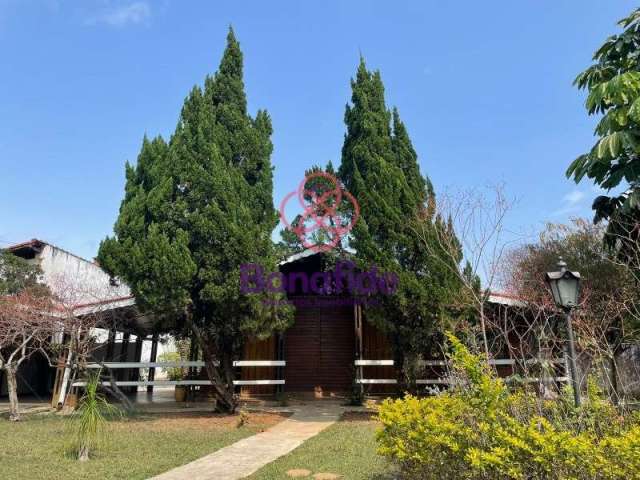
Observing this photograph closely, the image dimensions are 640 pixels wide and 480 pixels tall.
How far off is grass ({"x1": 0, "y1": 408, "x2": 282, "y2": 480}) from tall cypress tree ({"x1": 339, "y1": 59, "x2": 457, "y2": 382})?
360 cm

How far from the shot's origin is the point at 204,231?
9430 millimetres

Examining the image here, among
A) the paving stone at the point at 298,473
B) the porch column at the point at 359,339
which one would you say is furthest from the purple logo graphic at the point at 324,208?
the paving stone at the point at 298,473

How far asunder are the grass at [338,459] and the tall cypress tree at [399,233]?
258cm

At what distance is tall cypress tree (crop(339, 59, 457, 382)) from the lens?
9438 mm

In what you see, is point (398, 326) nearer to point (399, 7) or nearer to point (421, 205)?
point (421, 205)

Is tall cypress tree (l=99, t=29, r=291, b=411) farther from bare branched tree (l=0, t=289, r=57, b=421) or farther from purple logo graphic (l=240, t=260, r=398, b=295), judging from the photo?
bare branched tree (l=0, t=289, r=57, b=421)

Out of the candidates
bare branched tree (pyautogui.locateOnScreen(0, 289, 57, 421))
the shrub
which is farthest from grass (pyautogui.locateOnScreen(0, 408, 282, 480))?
the shrub

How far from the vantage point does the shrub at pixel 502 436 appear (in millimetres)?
2877

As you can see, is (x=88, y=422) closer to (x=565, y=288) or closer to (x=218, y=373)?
(x=218, y=373)

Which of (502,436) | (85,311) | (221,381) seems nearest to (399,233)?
(221,381)

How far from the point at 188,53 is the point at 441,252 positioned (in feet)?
22.3

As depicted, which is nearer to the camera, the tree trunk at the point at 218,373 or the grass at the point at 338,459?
the grass at the point at 338,459

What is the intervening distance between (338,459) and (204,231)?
215 inches

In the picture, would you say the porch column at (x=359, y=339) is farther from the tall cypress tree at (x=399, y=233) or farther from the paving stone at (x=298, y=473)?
the paving stone at (x=298, y=473)
